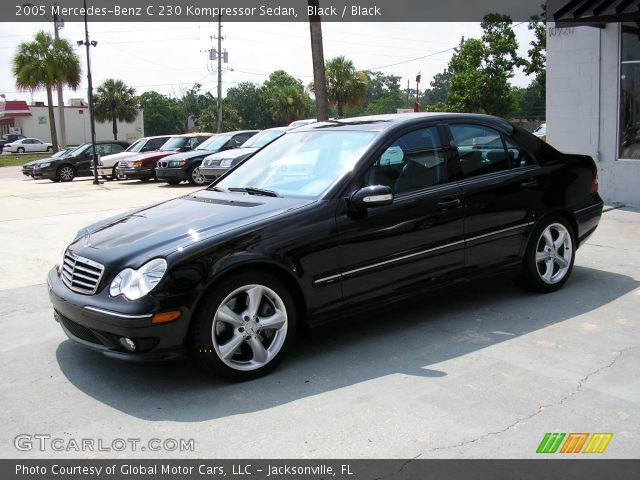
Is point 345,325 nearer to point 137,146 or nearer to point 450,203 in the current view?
point 450,203

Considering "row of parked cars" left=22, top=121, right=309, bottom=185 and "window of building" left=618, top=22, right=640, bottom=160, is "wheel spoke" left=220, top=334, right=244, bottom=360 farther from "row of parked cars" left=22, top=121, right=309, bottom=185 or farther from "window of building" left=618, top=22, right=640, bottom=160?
"row of parked cars" left=22, top=121, right=309, bottom=185

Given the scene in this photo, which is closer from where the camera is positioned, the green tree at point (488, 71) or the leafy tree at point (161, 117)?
the green tree at point (488, 71)

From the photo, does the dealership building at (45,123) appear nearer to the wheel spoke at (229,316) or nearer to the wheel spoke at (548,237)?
the wheel spoke at (548,237)

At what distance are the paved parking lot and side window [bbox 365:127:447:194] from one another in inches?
41.8

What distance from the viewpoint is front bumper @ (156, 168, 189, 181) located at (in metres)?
18.7

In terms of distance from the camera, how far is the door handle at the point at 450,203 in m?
4.91

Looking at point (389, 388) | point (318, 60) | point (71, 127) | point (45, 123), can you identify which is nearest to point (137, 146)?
point (318, 60)

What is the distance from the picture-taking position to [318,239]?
429 centimetres

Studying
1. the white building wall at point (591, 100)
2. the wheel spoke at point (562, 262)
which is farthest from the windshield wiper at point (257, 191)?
the white building wall at point (591, 100)

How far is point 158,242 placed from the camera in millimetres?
4047

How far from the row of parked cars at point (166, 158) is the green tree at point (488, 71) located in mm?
35464

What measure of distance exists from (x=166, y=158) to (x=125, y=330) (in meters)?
16.2

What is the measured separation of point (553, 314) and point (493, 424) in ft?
6.87
